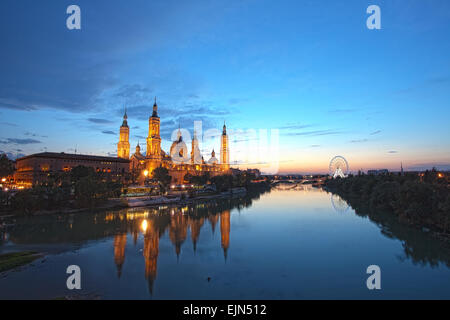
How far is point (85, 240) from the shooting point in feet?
84.8

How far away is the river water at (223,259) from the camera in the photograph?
14945 mm

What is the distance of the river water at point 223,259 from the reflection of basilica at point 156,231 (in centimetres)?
12

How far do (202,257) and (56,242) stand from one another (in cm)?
1432

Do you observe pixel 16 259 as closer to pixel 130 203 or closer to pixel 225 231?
pixel 225 231

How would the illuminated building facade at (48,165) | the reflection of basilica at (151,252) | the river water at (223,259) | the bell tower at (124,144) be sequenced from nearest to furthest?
1. the river water at (223,259)
2. the reflection of basilica at (151,252)
3. the illuminated building facade at (48,165)
4. the bell tower at (124,144)

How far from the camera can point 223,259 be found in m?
21.2

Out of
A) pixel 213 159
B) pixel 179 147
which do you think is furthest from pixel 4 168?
pixel 213 159

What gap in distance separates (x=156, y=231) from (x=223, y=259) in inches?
486

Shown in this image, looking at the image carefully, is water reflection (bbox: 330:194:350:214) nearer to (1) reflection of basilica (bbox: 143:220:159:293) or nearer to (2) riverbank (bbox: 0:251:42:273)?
(1) reflection of basilica (bbox: 143:220:159:293)

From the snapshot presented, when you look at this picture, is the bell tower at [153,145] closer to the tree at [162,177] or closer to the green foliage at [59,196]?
the tree at [162,177]

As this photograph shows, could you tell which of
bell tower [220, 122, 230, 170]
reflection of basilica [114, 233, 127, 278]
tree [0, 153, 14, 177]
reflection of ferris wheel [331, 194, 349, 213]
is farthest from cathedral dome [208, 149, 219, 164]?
reflection of basilica [114, 233, 127, 278]

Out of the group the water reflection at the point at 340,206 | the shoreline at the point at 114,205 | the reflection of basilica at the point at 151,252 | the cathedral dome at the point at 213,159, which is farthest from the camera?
the cathedral dome at the point at 213,159

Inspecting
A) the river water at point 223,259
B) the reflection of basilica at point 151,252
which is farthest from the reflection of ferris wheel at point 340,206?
the reflection of basilica at point 151,252
